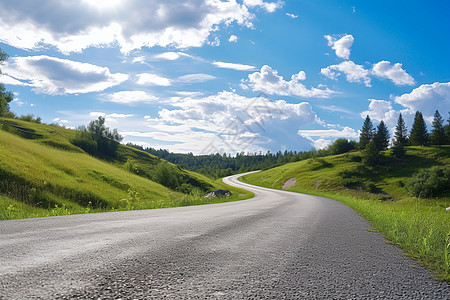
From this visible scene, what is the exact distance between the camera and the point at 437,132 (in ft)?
346

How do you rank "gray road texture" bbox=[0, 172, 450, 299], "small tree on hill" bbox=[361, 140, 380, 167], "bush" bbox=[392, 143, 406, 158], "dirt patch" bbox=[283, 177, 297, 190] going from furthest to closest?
"bush" bbox=[392, 143, 406, 158]
"small tree on hill" bbox=[361, 140, 380, 167]
"dirt patch" bbox=[283, 177, 297, 190]
"gray road texture" bbox=[0, 172, 450, 299]

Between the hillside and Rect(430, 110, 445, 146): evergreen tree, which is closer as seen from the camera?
the hillside

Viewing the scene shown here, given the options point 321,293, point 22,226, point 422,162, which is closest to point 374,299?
point 321,293

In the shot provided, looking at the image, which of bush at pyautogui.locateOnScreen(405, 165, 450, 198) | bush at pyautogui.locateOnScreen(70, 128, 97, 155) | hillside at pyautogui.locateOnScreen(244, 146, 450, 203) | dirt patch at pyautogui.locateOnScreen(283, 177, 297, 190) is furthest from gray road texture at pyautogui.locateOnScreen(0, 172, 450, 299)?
dirt patch at pyautogui.locateOnScreen(283, 177, 297, 190)

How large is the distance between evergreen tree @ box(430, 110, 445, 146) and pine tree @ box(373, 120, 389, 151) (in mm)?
14410

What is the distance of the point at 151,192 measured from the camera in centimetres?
3225

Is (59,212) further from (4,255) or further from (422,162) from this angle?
(422,162)

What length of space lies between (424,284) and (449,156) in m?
106

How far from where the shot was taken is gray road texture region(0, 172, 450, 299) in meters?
2.79

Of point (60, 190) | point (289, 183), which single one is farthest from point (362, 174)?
point (60, 190)

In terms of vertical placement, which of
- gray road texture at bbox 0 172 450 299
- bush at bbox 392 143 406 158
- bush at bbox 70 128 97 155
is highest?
bush at bbox 392 143 406 158

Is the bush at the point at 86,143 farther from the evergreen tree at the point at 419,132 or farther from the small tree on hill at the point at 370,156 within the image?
the evergreen tree at the point at 419,132

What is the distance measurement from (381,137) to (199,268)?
118 m

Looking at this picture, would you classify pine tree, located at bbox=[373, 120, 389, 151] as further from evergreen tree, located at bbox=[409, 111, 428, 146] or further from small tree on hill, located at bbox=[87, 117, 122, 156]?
small tree on hill, located at bbox=[87, 117, 122, 156]
